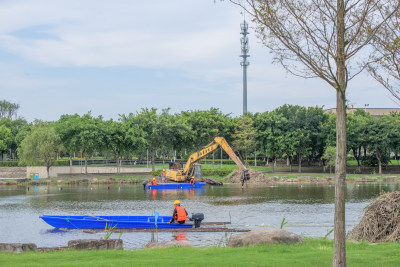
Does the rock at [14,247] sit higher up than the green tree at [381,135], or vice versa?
the green tree at [381,135]

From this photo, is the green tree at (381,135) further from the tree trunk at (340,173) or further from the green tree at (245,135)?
the tree trunk at (340,173)

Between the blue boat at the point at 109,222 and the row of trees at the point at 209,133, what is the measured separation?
44.1 metres

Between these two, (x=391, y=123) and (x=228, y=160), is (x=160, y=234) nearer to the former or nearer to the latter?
(x=391, y=123)

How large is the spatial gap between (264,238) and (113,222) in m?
11.4

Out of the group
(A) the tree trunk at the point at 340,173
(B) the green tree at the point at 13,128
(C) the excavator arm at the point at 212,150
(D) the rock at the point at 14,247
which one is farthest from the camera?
(B) the green tree at the point at 13,128

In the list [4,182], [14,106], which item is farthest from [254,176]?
[14,106]

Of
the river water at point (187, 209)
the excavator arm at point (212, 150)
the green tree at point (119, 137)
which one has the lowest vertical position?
the river water at point (187, 209)

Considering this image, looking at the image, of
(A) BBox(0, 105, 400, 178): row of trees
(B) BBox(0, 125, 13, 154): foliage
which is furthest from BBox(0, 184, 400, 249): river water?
(B) BBox(0, 125, 13, 154): foliage

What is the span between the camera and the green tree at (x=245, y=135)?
252 ft

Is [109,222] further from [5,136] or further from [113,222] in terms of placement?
[5,136]

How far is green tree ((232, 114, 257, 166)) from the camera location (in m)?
76.8

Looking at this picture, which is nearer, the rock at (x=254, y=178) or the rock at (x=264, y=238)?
the rock at (x=264, y=238)

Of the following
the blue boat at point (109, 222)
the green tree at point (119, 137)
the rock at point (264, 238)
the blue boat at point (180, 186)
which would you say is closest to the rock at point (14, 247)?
the rock at point (264, 238)

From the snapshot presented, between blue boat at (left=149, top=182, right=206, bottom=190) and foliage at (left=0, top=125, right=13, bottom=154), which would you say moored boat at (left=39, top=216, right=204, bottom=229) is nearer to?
blue boat at (left=149, top=182, right=206, bottom=190)
